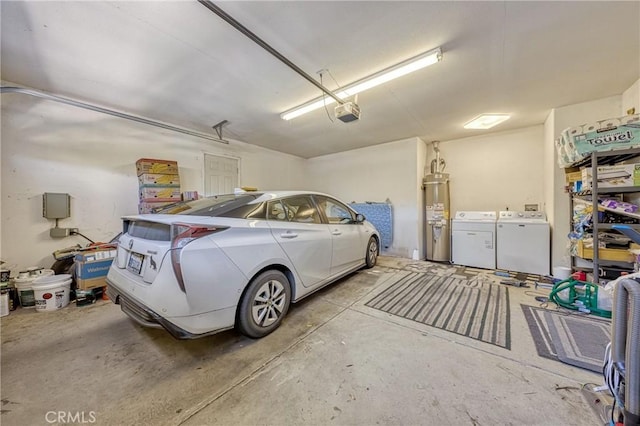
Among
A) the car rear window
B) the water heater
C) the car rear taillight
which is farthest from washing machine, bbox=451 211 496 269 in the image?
the car rear window

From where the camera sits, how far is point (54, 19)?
5.94 ft

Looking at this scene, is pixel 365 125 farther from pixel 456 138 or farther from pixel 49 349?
pixel 49 349

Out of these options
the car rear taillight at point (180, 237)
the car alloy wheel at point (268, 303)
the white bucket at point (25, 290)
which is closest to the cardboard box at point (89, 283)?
the white bucket at point (25, 290)

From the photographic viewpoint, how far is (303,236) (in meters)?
2.38

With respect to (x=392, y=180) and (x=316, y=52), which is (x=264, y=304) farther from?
(x=392, y=180)

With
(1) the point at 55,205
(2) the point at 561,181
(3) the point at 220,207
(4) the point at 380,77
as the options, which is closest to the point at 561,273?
(2) the point at 561,181

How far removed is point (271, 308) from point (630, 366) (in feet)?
6.87

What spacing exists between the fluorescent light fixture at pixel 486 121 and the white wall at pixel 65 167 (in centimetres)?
558

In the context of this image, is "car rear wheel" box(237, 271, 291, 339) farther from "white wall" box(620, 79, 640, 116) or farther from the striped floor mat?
"white wall" box(620, 79, 640, 116)

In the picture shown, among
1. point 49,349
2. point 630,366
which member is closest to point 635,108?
point 630,366

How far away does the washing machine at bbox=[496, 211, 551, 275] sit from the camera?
3.57m

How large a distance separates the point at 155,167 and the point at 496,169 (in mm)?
6559

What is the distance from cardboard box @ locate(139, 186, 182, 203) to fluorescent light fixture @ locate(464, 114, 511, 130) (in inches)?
214

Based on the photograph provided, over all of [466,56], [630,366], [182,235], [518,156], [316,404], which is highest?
[466,56]
